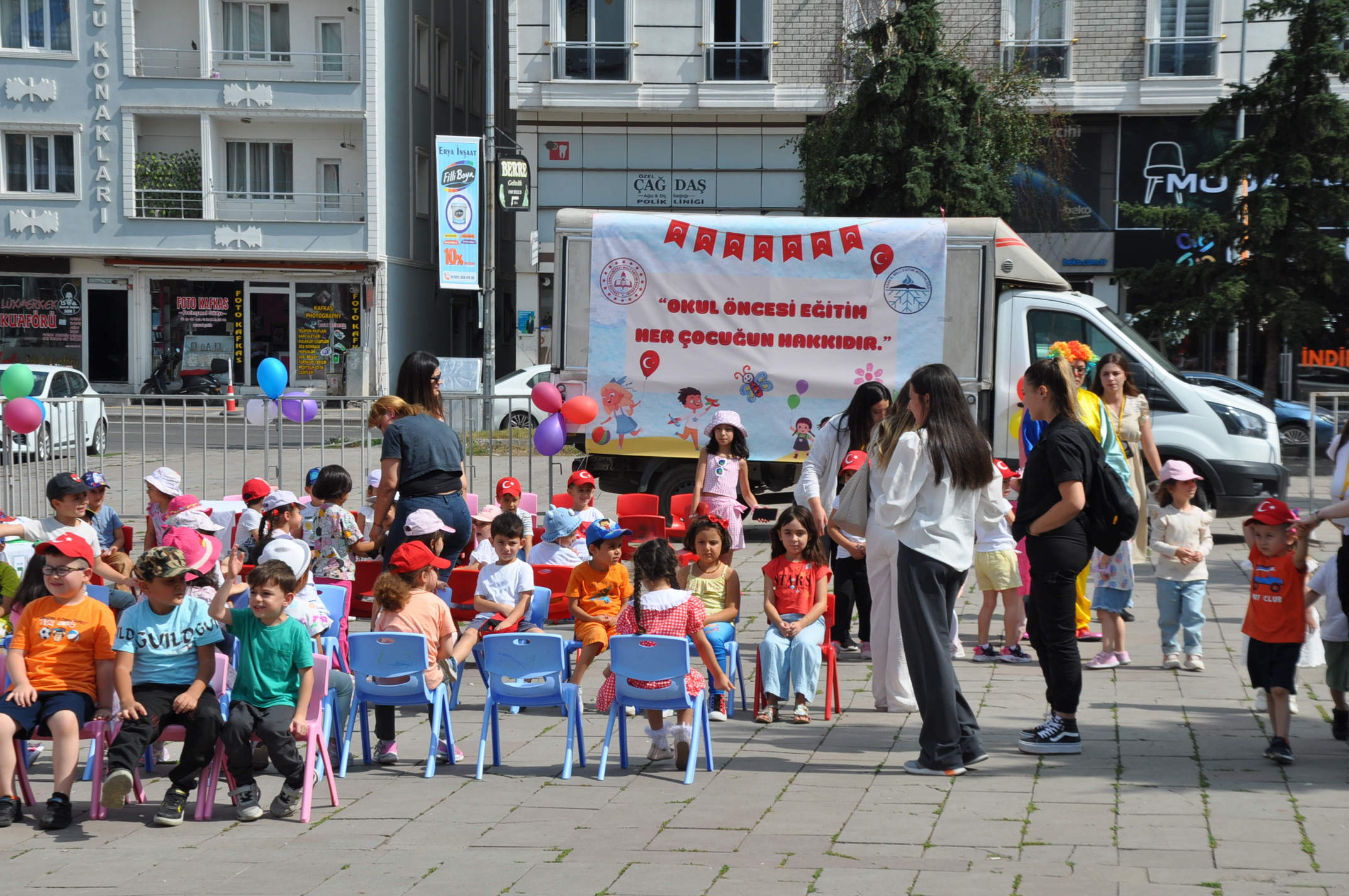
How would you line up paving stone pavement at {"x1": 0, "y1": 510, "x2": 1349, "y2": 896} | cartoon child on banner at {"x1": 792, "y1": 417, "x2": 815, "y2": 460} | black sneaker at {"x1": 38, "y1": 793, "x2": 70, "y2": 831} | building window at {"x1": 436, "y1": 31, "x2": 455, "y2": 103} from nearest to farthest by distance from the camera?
1. paving stone pavement at {"x1": 0, "y1": 510, "x2": 1349, "y2": 896}
2. black sneaker at {"x1": 38, "y1": 793, "x2": 70, "y2": 831}
3. cartoon child on banner at {"x1": 792, "y1": 417, "x2": 815, "y2": 460}
4. building window at {"x1": 436, "y1": 31, "x2": 455, "y2": 103}

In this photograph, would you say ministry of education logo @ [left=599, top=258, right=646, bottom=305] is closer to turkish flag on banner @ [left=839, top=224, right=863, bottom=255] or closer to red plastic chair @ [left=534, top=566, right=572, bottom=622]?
turkish flag on banner @ [left=839, top=224, right=863, bottom=255]

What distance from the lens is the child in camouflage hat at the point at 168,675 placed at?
18.0ft

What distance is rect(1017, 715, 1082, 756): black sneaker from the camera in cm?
611

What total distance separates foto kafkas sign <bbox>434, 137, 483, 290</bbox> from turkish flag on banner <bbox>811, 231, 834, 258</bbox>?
11.9 meters

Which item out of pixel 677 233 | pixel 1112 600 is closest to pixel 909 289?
pixel 677 233

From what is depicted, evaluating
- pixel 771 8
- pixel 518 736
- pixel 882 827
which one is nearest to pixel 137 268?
pixel 771 8

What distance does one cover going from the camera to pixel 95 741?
220 inches

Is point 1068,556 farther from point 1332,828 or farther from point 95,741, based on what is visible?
point 95,741

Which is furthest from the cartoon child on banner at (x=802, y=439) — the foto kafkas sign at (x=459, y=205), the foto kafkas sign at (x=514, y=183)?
the foto kafkas sign at (x=514, y=183)

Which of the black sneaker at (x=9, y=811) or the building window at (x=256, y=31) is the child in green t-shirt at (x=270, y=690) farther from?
the building window at (x=256, y=31)

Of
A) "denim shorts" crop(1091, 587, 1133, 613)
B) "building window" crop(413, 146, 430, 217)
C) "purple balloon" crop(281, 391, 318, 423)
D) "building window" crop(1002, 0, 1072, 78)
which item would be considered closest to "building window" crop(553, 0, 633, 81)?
"building window" crop(413, 146, 430, 217)

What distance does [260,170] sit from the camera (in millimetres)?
32094

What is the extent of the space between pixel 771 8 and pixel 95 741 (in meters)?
27.1

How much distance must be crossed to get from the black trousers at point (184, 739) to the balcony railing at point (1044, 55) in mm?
26520
